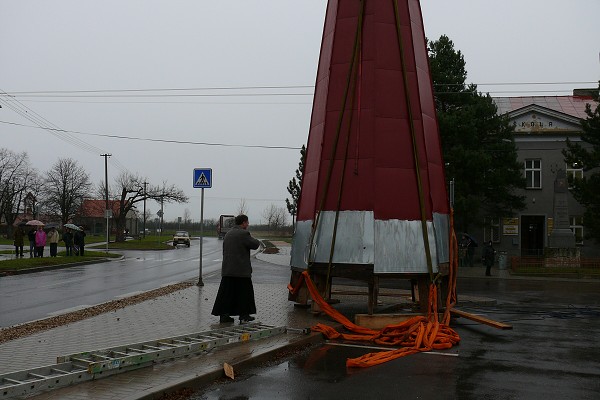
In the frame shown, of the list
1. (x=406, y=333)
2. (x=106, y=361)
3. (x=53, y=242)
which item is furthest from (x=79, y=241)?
(x=106, y=361)

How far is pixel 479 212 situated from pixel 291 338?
106ft

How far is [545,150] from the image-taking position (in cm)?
4072

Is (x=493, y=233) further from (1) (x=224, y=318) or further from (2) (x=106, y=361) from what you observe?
(2) (x=106, y=361)

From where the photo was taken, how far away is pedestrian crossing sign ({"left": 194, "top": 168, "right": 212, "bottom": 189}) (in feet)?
59.6

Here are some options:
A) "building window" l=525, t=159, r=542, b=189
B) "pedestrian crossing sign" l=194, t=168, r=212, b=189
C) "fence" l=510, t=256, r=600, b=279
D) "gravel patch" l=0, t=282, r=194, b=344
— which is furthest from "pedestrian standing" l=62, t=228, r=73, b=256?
"building window" l=525, t=159, r=542, b=189

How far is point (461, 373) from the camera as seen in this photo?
740 cm

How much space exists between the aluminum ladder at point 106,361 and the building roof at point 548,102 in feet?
136

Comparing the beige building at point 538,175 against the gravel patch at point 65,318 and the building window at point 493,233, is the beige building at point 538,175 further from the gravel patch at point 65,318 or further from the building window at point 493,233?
the gravel patch at point 65,318

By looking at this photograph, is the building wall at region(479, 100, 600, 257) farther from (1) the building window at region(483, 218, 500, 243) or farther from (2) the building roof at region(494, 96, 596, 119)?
(2) the building roof at region(494, 96, 596, 119)

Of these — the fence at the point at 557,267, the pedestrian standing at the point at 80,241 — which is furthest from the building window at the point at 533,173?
the pedestrian standing at the point at 80,241

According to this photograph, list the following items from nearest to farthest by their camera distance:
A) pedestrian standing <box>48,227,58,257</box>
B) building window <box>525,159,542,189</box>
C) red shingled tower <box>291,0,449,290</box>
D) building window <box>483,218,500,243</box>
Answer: red shingled tower <box>291,0,449,290</box> < pedestrian standing <box>48,227,58,257</box> < building window <box>483,218,500,243</box> < building window <box>525,159,542,189</box>

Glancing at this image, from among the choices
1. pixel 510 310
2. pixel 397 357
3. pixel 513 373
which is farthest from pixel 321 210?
pixel 510 310

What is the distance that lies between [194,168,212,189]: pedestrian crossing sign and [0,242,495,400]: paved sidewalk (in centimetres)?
428

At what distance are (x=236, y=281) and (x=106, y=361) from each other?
430 centimetres
